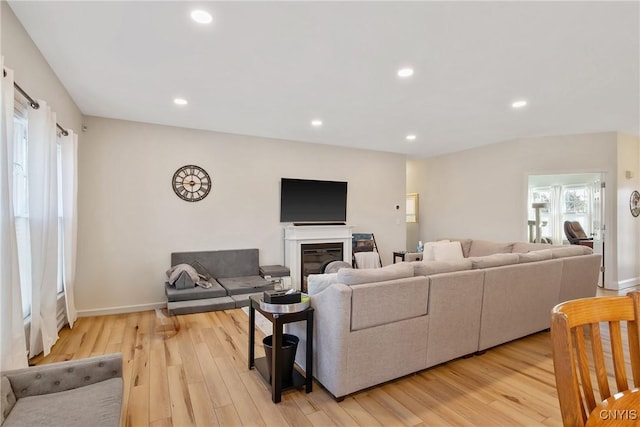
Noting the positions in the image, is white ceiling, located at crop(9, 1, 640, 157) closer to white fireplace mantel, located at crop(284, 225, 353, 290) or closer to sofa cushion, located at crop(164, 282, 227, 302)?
white fireplace mantel, located at crop(284, 225, 353, 290)

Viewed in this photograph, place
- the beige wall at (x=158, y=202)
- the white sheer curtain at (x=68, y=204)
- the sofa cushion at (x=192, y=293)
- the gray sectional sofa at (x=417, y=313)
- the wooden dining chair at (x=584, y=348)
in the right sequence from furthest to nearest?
the beige wall at (x=158, y=202) → the sofa cushion at (x=192, y=293) → the white sheer curtain at (x=68, y=204) → the gray sectional sofa at (x=417, y=313) → the wooden dining chair at (x=584, y=348)

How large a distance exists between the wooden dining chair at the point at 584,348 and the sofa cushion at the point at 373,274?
143cm

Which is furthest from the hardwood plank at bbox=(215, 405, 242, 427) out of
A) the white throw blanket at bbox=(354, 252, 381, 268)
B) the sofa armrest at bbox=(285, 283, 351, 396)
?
the white throw blanket at bbox=(354, 252, 381, 268)

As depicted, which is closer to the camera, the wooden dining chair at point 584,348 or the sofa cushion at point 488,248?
the wooden dining chair at point 584,348

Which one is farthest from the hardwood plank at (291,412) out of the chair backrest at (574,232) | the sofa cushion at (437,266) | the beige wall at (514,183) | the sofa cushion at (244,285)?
the chair backrest at (574,232)

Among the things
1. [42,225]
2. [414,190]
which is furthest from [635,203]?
[42,225]

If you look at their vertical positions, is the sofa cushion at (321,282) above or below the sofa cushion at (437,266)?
below

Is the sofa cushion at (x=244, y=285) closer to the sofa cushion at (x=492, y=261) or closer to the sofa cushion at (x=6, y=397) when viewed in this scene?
the sofa cushion at (x=492, y=261)

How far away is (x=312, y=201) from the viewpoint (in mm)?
5902

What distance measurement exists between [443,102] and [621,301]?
3297 millimetres

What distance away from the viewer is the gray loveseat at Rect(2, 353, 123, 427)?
4.81ft

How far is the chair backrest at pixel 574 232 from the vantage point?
264 inches

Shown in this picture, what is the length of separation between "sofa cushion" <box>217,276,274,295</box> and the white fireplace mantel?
2.11 ft

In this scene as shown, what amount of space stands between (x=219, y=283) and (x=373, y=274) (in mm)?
3107
